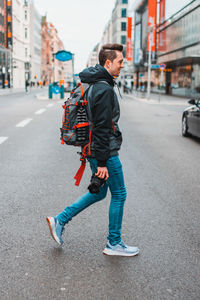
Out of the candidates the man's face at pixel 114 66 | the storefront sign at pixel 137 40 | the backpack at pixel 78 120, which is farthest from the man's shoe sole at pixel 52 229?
the storefront sign at pixel 137 40

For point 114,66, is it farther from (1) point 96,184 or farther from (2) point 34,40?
(2) point 34,40

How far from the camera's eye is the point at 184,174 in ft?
25.1

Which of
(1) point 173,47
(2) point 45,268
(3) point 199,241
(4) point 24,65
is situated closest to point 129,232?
(3) point 199,241

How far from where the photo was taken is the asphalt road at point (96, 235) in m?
3.17

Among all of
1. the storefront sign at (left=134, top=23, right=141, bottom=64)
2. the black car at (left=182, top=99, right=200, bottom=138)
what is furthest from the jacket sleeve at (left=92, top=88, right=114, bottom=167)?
the storefront sign at (left=134, top=23, right=141, bottom=64)

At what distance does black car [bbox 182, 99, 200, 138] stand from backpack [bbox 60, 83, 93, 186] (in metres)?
8.17

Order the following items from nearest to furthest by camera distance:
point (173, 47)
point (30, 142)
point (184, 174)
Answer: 1. point (184, 174)
2. point (30, 142)
3. point (173, 47)

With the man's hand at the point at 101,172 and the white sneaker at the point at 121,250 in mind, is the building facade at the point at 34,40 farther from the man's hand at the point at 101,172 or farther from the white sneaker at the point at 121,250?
the man's hand at the point at 101,172

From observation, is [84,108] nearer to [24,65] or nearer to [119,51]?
[119,51]

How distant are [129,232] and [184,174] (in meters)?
3.41

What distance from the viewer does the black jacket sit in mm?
3365

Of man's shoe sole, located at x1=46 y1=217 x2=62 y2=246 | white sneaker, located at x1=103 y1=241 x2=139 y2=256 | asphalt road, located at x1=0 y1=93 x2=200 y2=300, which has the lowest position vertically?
asphalt road, located at x1=0 y1=93 x2=200 y2=300

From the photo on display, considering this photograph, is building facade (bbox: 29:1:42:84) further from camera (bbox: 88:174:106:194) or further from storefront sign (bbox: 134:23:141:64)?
camera (bbox: 88:174:106:194)

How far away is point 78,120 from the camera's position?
3.51 meters
